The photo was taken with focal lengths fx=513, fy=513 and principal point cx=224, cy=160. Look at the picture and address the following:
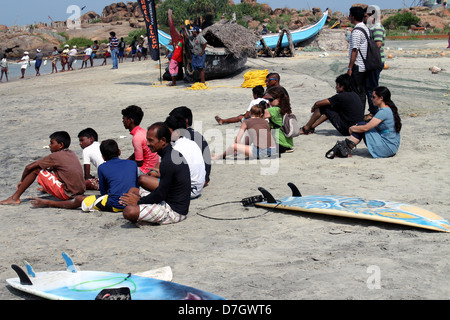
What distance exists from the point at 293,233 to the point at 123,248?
5.15ft

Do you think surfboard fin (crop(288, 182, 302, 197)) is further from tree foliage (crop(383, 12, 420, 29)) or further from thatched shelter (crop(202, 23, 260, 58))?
tree foliage (crop(383, 12, 420, 29))

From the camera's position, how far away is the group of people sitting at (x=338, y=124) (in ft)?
24.7

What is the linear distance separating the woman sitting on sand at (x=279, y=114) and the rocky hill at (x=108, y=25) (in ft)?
150

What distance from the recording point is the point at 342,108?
28.8 feet

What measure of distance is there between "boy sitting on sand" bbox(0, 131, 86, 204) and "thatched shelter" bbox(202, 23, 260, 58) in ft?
35.0

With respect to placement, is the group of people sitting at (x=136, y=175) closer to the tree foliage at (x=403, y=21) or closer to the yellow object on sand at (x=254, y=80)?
the yellow object on sand at (x=254, y=80)

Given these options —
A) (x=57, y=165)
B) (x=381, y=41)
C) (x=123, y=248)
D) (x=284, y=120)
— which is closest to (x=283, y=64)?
(x=381, y=41)

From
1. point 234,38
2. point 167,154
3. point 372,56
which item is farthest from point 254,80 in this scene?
point 167,154

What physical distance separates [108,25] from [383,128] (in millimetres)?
71282

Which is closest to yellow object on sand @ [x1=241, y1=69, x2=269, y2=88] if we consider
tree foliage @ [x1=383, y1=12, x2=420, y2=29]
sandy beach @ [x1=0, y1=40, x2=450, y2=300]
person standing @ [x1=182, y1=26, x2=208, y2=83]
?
person standing @ [x1=182, y1=26, x2=208, y2=83]

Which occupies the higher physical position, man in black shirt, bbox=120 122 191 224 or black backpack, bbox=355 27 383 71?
black backpack, bbox=355 27 383 71

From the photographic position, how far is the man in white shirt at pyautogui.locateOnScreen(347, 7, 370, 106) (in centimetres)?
886

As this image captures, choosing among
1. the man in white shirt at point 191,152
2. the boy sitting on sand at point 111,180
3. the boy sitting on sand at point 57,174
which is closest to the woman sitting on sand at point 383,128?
the man in white shirt at point 191,152

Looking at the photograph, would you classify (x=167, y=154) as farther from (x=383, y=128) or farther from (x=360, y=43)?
(x=360, y=43)
